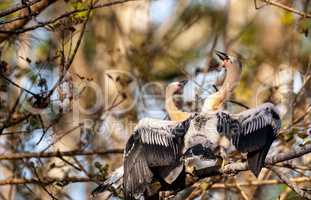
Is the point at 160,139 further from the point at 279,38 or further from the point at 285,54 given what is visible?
the point at 279,38

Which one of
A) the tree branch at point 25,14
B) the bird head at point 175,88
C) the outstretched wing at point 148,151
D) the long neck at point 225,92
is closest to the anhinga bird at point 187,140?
the outstretched wing at point 148,151

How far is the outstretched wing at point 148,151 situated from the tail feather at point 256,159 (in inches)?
19.2

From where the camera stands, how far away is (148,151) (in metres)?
5.28

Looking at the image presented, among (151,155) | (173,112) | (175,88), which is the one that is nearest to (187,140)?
(151,155)

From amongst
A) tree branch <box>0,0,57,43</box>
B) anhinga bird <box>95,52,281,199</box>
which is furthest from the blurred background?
anhinga bird <box>95,52,281,199</box>

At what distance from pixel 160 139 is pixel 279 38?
5.67 meters

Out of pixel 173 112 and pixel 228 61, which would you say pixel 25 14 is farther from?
pixel 228 61

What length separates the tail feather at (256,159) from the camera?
4981 millimetres

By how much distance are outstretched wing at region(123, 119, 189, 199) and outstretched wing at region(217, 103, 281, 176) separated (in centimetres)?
30

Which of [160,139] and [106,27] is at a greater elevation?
[106,27]

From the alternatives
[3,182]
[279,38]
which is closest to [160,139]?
[3,182]

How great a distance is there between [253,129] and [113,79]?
323cm

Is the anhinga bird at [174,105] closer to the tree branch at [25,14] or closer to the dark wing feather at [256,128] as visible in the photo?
the dark wing feather at [256,128]

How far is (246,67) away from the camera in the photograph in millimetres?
9391
